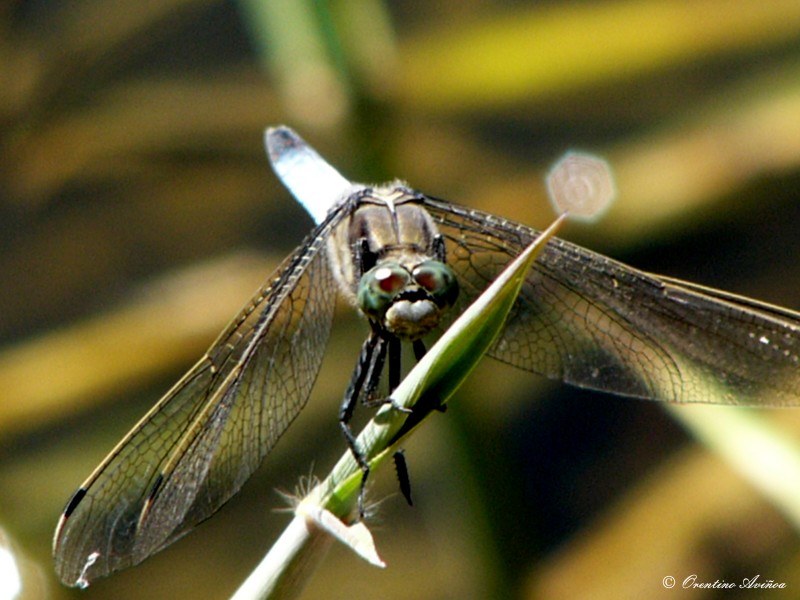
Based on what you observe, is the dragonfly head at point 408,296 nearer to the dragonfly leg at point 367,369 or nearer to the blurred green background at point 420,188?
the dragonfly leg at point 367,369

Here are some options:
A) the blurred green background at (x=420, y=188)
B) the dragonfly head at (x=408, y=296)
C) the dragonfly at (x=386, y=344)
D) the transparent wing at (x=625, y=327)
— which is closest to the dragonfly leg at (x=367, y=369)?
the dragonfly at (x=386, y=344)

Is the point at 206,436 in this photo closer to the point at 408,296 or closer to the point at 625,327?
the point at 408,296

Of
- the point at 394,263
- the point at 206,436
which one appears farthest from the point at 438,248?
the point at 206,436

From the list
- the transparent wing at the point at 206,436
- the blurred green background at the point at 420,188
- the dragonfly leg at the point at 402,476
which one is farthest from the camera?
the blurred green background at the point at 420,188

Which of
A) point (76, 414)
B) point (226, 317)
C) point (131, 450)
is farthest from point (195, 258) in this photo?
point (131, 450)

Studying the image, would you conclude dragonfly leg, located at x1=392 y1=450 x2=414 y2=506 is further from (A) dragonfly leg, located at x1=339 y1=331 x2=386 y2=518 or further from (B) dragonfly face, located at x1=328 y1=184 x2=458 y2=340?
(B) dragonfly face, located at x1=328 y1=184 x2=458 y2=340

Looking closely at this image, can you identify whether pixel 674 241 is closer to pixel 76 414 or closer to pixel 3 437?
pixel 76 414
